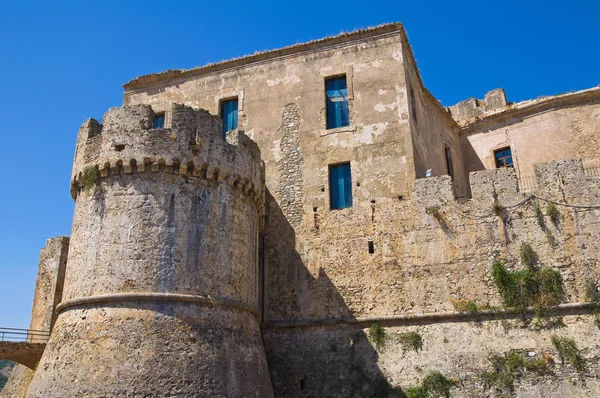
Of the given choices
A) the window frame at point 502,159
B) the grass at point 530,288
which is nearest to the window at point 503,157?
Result: the window frame at point 502,159

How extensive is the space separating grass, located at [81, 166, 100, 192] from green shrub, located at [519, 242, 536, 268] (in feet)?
33.1

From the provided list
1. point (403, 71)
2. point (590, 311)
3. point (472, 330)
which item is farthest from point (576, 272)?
point (403, 71)

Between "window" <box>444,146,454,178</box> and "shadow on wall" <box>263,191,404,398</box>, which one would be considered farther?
"window" <box>444,146,454,178</box>

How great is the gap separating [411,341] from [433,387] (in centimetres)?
119

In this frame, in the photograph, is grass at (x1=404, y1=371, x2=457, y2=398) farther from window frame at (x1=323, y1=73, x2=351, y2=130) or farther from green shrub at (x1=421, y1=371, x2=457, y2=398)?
window frame at (x1=323, y1=73, x2=351, y2=130)

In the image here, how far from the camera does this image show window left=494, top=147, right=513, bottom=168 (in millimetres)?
19266

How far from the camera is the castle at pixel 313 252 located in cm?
1077

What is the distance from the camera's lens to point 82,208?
12000 mm

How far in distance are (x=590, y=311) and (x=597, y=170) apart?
5.53 meters

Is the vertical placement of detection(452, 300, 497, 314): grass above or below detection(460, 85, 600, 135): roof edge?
below

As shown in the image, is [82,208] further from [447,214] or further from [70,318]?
[447,214]

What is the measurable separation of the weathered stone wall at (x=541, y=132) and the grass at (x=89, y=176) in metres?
13.8

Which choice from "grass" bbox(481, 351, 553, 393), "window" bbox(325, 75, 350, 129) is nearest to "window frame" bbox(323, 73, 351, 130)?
"window" bbox(325, 75, 350, 129)

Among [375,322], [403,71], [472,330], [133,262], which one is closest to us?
[133,262]
